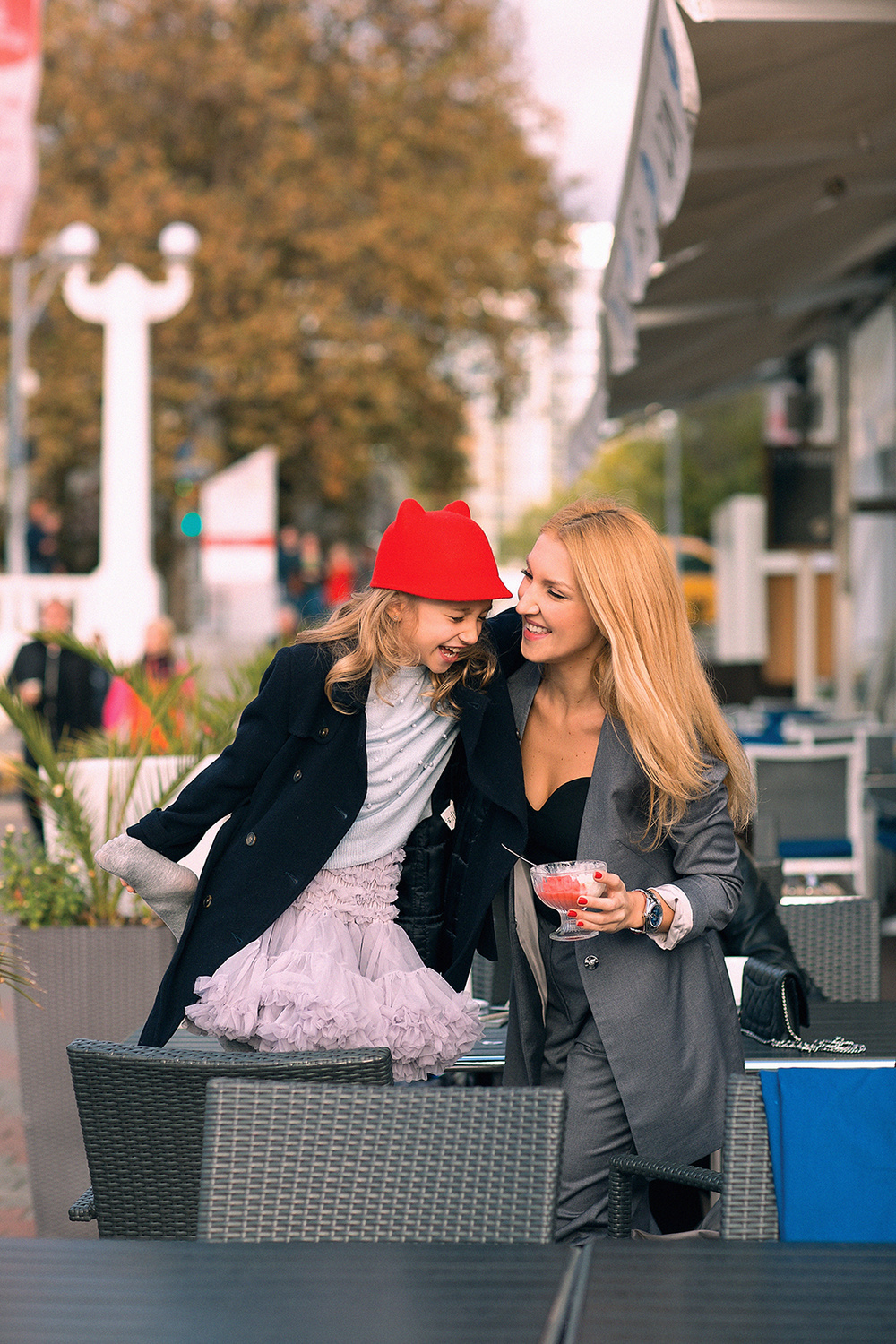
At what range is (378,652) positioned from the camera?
9.37 feet

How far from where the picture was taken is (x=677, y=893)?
266 cm

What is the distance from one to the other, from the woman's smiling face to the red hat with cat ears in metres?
0.07

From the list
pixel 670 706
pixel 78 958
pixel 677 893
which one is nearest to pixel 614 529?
pixel 670 706

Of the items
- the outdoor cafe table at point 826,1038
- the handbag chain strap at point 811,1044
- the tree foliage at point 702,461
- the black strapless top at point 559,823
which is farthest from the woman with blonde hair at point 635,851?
the tree foliage at point 702,461

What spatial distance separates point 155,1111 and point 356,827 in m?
0.65

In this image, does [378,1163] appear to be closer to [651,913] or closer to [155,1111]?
[155,1111]

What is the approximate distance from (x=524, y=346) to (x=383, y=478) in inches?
467

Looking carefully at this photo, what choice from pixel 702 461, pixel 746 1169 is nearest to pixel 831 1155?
pixel 746 1169

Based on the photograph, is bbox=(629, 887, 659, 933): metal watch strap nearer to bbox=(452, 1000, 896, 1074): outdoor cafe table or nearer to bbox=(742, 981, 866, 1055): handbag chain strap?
bbox=(452, 1000, 896, 1074): outdoor cafe table

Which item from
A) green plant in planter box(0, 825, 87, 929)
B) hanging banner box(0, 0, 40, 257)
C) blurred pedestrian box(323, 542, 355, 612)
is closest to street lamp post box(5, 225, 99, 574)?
blurred pedestrian box(323, 542, 355, 612)

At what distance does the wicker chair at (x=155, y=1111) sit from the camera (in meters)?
2.27

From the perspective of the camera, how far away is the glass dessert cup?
8.06 ft

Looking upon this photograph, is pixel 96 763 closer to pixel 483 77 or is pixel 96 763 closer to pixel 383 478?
pixel 483 77

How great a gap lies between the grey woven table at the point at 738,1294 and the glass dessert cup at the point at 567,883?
61 cm
